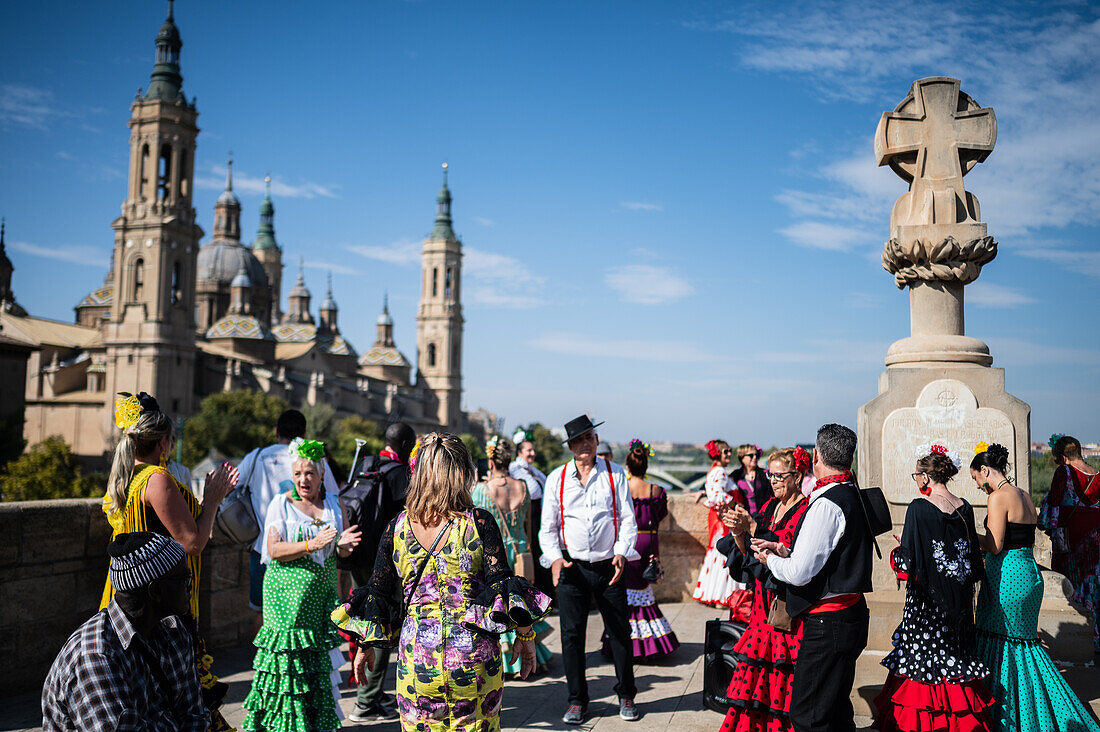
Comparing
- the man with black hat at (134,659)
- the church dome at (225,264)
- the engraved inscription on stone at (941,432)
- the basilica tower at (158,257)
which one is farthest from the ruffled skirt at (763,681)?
the church dome at (225,264)

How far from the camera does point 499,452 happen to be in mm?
6965

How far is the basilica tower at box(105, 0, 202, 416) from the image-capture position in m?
67.2

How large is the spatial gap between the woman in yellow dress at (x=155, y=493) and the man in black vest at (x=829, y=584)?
9.49 ft

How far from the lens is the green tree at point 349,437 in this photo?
70.1 metres

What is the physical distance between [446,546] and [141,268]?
7351 centimetres

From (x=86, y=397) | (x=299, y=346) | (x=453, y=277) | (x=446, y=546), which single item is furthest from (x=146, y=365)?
(x=446, y=546)

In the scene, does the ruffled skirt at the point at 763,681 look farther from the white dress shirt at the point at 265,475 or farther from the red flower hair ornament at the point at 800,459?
the white dress shirt at the point at 265,475

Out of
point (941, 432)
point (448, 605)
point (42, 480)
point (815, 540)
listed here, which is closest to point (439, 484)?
point (448, 605)

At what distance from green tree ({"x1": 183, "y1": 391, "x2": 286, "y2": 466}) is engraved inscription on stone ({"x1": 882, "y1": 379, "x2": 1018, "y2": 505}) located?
58.9 meters

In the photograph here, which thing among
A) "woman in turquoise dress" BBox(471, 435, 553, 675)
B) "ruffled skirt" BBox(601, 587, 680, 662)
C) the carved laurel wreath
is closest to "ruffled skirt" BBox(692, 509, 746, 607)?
"ruffled skirt" BBox(601, 587, 680, 662)

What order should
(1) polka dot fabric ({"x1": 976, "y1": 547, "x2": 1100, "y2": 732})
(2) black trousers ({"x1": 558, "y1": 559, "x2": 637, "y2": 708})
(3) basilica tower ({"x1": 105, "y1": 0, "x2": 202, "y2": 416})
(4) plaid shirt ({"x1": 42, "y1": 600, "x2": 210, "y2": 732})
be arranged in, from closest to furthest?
(4) plaid shirt ({"x1": 42, "y1": 600, "x2": 210, "y2": 732}), (1) polka dot fabric ({"x1": 976, "y1": 547, "x2": 1100, "y2": 732}), (2) black trousers ({"x1": 558, "y1": 559, "x2": 637, "y2": 708}), (3) basilica tower ({"x1": 105, "y1": 0, "x2": 202, "y2": 416})

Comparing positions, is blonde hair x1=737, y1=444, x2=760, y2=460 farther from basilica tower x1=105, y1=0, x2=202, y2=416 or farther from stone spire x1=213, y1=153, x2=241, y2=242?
stone spire x1=213, y1=153, x2=241, y2=242

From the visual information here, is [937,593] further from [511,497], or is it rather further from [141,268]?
[141,268]

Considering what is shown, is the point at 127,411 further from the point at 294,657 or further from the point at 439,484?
the point at 439,484
